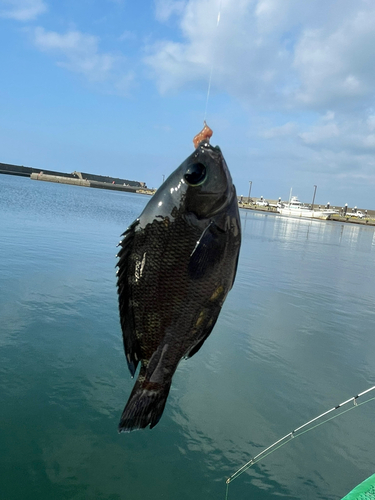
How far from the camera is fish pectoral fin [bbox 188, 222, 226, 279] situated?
5.00ft

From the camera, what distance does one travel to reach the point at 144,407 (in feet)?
5.15

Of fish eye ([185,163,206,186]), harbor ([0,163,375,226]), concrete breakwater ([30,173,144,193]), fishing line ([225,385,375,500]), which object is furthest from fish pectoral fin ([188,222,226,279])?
concrete breakwater ([30,173,144,193])

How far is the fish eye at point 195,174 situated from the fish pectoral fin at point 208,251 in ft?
0.61

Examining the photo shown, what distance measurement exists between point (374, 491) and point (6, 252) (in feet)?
33.0

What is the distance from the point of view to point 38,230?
49.1 ft

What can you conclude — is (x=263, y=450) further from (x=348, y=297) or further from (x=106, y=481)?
(x=348, y=297)

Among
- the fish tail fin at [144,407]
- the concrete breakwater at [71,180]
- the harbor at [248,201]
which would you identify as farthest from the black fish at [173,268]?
the concrete breakwater at [71,180]

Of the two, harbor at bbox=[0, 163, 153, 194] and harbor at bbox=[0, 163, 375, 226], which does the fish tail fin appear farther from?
harbor at bbox=[0, 163, 153, 194]

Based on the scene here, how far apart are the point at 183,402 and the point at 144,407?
320cm

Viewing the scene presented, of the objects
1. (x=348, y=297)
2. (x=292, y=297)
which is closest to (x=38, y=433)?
(x=292, y=297)

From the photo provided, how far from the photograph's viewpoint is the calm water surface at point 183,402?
342 centimetres

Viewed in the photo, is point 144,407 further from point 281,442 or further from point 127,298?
point 281,442

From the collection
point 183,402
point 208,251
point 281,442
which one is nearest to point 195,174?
point 208,251

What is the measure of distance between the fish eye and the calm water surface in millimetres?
2940
